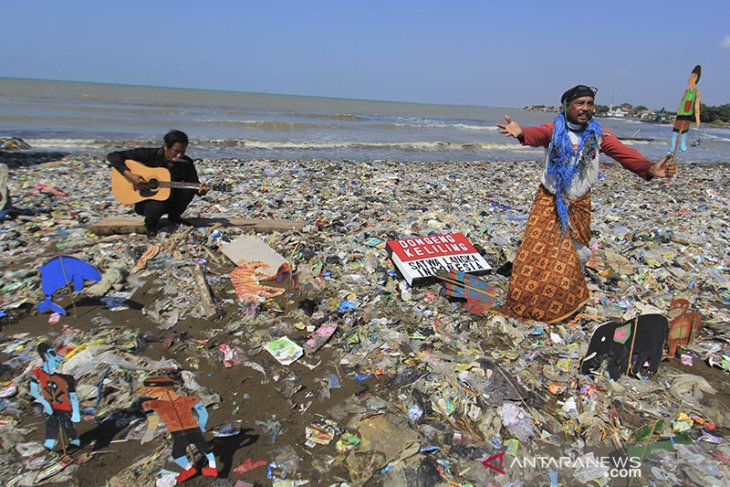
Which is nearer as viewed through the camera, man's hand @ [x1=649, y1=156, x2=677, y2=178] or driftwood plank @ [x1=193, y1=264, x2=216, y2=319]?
man's hand @ [x1=649, y1=156, x2=677, y2=178]

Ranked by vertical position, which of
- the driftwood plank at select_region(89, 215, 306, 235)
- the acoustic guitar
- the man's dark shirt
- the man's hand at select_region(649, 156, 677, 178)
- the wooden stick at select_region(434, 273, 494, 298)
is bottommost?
the wooden stick at select_region(434, 273, 494, 298)

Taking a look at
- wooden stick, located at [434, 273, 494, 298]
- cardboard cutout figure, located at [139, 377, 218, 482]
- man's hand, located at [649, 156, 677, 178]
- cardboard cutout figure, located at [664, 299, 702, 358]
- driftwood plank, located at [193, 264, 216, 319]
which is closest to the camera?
cardboard cutout figure, located at [139, 377, 218, 482]

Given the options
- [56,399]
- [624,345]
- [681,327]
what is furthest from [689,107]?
[56,399]

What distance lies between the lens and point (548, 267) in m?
3.35

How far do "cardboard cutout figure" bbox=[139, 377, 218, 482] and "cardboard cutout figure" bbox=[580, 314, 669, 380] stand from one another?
8.15ft

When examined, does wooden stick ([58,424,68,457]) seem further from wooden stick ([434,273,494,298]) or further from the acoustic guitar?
the acoustic guitar

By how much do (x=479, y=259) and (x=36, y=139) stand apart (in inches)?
603

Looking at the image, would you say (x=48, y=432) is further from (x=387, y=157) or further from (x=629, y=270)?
(x=387, y=157)

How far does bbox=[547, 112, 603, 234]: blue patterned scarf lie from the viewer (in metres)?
3.11

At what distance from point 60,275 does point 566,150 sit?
4.14m

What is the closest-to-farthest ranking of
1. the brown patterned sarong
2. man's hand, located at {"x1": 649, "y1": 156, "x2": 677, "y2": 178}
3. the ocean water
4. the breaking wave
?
man's hand, located at {"x1": 649, "y1": 156, "x2": 677, "y2": 178} → the brown patterned sarong → the ocean water → the breaking wave

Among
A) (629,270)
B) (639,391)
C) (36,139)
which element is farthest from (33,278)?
Answer: (36,139)

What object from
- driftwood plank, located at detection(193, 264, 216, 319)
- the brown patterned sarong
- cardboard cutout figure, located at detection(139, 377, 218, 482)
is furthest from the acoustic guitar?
the brown patterned sarong

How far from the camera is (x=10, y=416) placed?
2350mm
